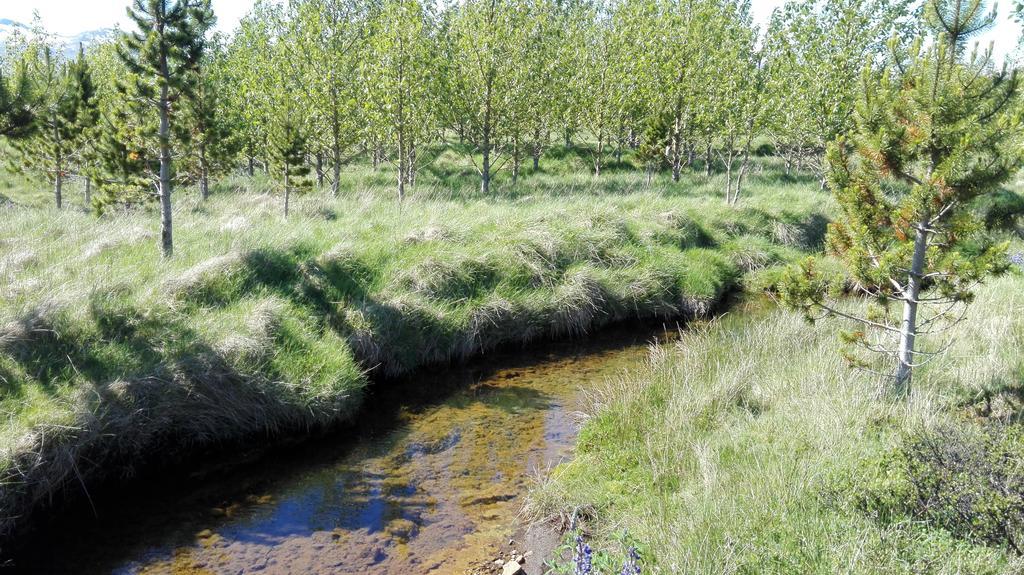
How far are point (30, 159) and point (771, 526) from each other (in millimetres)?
23373

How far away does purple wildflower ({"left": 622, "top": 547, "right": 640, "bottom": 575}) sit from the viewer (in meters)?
4.09

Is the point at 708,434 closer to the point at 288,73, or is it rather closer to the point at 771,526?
the point at 771,526

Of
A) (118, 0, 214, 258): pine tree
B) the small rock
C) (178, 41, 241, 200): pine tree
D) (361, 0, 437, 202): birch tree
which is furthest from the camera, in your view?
(361, 0, 437, 202): birch tree

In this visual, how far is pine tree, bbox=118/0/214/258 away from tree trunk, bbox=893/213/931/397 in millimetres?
10282

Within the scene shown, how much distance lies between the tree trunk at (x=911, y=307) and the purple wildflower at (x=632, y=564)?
391cm

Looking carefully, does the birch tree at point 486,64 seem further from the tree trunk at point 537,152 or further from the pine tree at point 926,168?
the pine tree at point 926,168

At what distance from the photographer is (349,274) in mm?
11211

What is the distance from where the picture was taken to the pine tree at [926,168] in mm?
6137

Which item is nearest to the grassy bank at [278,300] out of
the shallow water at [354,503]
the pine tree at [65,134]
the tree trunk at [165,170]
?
the tree trunk at [165,170]

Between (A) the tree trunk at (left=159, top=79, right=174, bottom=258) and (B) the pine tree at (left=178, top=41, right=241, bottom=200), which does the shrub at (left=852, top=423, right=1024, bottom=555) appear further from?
(B) the pine tree at (left=178, top=41, right=241, bottom=200)

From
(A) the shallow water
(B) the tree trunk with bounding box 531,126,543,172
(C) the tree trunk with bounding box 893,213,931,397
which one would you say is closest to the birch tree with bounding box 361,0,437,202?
(B) the tree trunk with bounding box 531,126,543,172

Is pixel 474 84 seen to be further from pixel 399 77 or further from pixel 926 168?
pixel 926 168

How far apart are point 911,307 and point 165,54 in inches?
426

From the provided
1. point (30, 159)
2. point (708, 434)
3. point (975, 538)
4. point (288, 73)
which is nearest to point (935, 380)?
point (708, 434)
